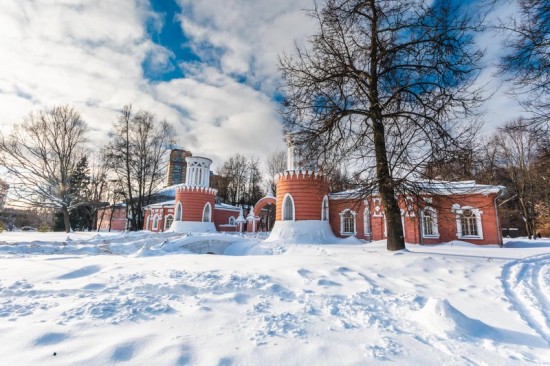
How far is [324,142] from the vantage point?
946 centimetres

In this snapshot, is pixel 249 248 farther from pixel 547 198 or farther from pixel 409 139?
pixel 547 198

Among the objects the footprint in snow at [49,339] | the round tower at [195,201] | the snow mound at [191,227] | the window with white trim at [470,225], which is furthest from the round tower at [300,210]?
the footprint in snow at [49,339]

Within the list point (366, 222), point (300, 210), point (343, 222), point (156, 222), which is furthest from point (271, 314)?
point (156, 222)

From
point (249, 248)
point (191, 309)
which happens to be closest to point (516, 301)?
point (191, 309)

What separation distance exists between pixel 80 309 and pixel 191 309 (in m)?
1.37

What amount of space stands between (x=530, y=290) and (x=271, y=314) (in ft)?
16.7

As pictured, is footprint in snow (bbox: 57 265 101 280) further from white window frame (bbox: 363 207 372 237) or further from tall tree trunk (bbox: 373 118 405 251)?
white window frame (bbox: 363 207 372 237)

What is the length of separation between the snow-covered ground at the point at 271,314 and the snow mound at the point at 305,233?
39.1 ft

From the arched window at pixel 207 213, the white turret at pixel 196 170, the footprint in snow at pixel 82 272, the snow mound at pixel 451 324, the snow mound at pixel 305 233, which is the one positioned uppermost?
the white turret at pixel 196 170

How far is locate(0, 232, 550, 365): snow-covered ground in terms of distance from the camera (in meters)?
2.56

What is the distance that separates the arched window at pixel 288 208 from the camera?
769 inches

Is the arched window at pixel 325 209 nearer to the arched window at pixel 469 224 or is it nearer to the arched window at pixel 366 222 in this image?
the arched window at pixel 366 222

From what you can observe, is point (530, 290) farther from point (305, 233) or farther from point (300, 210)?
point (300, 210)

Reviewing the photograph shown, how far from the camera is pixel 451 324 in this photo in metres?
3.21
